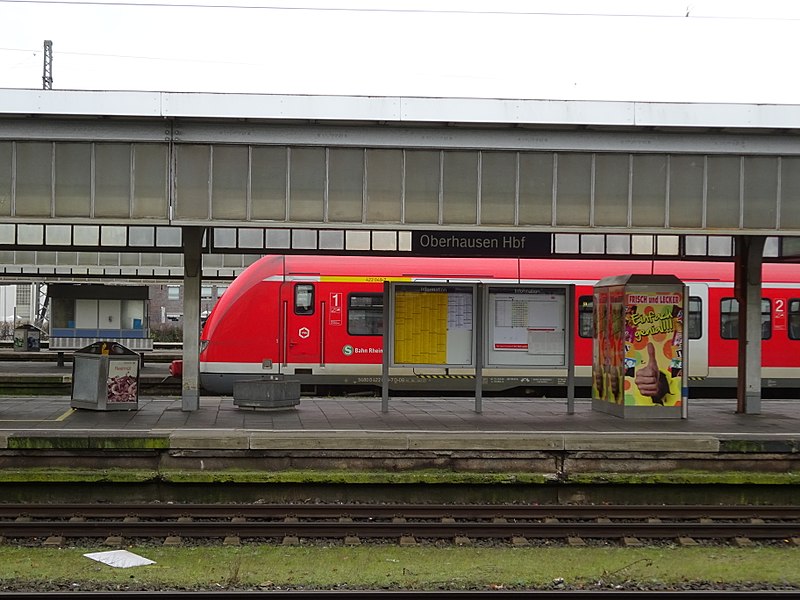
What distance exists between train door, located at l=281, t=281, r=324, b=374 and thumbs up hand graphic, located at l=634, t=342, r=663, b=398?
6865mm

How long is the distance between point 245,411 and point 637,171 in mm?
7160

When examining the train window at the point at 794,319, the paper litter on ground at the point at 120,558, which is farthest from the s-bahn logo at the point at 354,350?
the paper litter on ground at the point at 120,558

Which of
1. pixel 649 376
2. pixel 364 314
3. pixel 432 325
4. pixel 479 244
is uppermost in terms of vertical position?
pixel 479 244

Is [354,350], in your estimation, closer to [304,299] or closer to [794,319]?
[304,299]

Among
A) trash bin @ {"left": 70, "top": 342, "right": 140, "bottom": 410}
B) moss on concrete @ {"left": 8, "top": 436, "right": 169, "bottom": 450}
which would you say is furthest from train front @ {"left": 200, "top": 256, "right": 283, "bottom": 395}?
moss on concrete @ {"left": 8, "top": 436, "right": 169, "bottom": 450}

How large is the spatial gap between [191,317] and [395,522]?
567 cm

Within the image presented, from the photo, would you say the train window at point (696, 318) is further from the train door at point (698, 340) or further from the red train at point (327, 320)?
the red train at point (327, 320)

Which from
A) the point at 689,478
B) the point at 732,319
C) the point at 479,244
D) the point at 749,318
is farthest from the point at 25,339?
the point at 689,478

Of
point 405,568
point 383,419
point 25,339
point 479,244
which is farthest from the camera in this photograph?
point 25,339

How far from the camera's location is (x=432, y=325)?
46.1 feet

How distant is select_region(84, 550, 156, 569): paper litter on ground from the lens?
8352 millimetres

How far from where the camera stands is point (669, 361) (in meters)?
13.8

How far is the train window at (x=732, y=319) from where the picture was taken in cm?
1884

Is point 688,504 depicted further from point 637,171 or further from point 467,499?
point 637,171
